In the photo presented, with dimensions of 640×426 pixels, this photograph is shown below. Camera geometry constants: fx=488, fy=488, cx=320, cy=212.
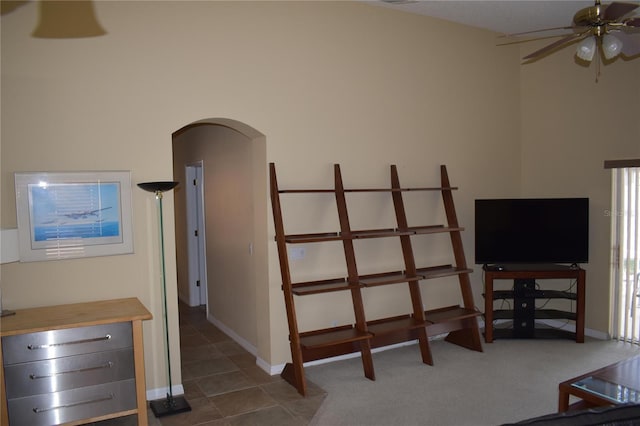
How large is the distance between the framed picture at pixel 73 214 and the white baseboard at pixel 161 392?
1.13 m

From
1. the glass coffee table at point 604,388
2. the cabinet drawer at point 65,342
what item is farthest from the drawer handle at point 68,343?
the glass coffee table at point 604,388

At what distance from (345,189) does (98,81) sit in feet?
7.28

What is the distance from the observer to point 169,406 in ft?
12.0

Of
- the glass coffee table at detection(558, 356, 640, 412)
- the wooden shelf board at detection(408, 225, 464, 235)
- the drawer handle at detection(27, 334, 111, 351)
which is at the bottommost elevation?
the glass coffee table at detection(558, 356, 640, 412)

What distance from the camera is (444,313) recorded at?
15.9 ft

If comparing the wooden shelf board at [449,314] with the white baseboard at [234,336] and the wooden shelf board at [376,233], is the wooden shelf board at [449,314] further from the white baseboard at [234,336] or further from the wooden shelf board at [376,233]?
the white baseboard at [234,336]

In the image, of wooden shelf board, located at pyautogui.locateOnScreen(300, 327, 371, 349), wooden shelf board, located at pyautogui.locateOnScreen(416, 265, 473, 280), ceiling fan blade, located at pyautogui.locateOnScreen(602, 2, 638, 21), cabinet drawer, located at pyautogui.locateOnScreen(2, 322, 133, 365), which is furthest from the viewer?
wooden shelf board, located at pyautogui.locateOnScreen(416, 265, 473, 280)

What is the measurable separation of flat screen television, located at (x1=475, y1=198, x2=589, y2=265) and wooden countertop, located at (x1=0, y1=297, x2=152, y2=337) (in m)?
3.50

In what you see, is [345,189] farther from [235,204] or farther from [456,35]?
[456,35]

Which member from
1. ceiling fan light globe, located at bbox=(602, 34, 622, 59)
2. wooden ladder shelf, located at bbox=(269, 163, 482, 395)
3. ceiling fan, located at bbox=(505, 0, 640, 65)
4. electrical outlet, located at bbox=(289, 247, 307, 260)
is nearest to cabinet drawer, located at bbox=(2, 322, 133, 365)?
wooden ladder shelf, located at bbox=(269, 163, 482, 395)

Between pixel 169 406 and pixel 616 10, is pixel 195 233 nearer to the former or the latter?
pixel 169 406

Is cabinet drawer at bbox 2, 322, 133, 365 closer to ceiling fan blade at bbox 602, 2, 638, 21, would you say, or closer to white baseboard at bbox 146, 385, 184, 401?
white baseboard at bbox 146, 385, 184, 401

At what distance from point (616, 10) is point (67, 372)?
3.75 metres

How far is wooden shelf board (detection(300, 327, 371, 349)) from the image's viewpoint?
13.0 ft
